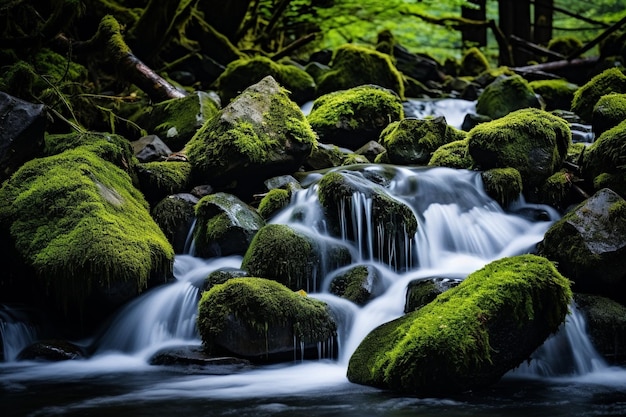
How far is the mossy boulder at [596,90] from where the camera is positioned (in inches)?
403

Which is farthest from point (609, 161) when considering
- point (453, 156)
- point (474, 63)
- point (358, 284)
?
point (474, 63)

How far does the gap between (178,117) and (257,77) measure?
2.29 metres

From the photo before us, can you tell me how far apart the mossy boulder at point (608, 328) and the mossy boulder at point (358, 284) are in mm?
1851

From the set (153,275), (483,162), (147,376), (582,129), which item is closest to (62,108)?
(153,275)

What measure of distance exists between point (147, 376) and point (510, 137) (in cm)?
514

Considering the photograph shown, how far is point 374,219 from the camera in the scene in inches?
261

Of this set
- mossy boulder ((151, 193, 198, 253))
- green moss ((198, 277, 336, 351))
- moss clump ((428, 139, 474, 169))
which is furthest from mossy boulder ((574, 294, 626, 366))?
mossy boulder ((151, 193, 198, 253))

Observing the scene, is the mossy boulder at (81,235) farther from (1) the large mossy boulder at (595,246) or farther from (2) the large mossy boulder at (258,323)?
(1) the large mossy boulder at (595,246)

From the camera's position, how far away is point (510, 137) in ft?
25.1

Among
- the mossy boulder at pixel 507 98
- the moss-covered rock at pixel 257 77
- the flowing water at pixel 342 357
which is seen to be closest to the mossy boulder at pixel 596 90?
the mossy boulder at pixel 507 98

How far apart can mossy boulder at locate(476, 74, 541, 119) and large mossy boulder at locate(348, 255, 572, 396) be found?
7124mm

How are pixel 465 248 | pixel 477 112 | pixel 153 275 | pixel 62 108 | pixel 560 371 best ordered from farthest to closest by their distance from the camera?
pixel 477 112 < pixel 62 108 < pixel 465 248 < pixel 153 275 < pixel 560 371

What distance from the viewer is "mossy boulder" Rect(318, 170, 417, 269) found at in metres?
6.65

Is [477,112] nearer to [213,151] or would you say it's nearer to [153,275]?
[213,151]
